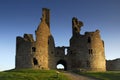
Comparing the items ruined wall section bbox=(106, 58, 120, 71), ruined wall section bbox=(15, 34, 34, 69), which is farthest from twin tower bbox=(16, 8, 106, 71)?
ruined wall section bbox=(106, 58, 120, 71)

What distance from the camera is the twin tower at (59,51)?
6725cm

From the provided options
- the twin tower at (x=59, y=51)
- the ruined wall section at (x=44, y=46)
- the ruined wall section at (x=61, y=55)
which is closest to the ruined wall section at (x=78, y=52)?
the twin tower at (x=59, y=51)

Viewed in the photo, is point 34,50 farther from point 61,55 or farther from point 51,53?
point 61,55

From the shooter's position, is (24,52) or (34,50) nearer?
(24,52)

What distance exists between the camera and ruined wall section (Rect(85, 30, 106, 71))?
69188 millimetres

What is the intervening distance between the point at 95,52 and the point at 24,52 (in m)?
15.7

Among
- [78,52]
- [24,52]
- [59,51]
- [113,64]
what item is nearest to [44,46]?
[24,52]

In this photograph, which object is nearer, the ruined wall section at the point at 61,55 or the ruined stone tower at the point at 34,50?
the ruined stone tower at the point at 34,50

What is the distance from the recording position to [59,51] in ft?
244

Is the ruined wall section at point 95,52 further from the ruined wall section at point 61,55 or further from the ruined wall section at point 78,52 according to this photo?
the ruined wall section at point 61,55

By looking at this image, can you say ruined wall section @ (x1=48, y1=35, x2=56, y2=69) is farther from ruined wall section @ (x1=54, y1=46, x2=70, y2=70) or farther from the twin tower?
ruined wall section @ (x1=54, y1=46, x2=70, y2=70)

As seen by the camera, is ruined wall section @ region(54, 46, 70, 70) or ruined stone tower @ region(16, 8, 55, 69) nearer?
ruined stone tower @ region(16, 8, 55, 69)

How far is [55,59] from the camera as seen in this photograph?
7344cm

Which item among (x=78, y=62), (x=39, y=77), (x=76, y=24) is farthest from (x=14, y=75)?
(x=76, y=24)
